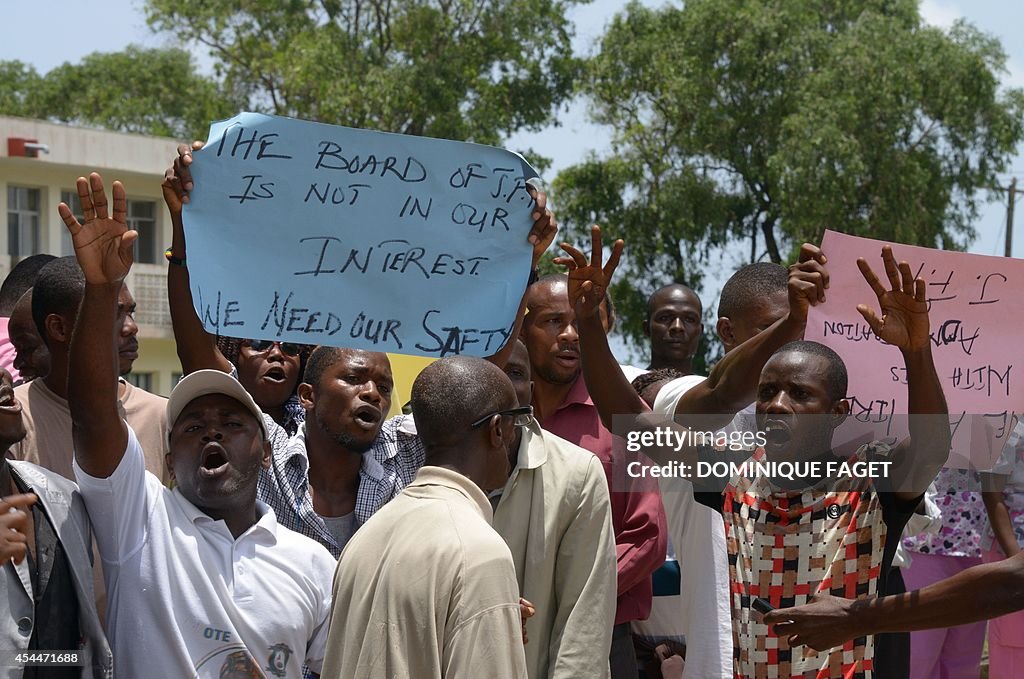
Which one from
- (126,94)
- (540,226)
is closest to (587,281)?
Answer: (540,226)

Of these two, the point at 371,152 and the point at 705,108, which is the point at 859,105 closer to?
the point at 705,108

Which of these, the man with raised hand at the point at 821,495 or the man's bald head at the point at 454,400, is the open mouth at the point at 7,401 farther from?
the man with raised hand at the point at 821,495

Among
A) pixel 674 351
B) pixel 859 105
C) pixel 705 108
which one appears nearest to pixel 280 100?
pixel 705 108

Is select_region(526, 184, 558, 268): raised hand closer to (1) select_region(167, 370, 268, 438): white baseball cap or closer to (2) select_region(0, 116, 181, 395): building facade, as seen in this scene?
(1) select_region(167, 370, 268, 438): white baseball cap

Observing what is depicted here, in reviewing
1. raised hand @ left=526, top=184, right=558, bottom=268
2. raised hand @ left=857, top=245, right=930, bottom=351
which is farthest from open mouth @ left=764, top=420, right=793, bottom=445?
raised hand @ left=526, top=184, right=558, bottom=268

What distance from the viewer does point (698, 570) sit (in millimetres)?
5133

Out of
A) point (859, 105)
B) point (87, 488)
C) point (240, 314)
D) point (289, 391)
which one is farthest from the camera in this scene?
point (859, 105)

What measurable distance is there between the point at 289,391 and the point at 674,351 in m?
2.18

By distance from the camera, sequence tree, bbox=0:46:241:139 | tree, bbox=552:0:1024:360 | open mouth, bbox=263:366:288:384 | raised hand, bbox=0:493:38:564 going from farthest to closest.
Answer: tree, bbox=0:46:241:139 → tree, bbox=552:0:1024:360 → open mouth, bbox=263:366:288:384 → raised hand, bbox=0:493:38:564

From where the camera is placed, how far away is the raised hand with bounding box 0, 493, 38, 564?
336 cm

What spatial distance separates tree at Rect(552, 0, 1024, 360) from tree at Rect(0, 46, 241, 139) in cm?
1635

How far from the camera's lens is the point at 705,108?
2575 cm

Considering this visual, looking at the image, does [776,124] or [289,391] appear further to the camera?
[776,124]

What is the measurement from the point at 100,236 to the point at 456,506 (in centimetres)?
129
